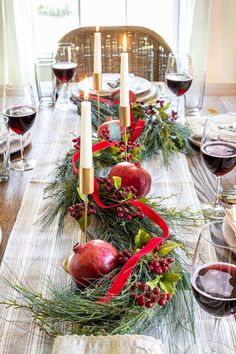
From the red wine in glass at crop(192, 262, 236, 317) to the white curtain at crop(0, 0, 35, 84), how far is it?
2.48 meters

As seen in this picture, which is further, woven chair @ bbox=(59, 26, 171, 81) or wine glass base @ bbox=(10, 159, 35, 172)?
woven chair @ bbox=(59, 26, 171, 81)

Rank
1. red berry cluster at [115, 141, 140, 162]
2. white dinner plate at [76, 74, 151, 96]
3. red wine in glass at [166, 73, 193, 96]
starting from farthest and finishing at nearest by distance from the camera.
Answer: white dinner plate at [76, 74, 151, 96]
red wine in glass at [166, 73, 193, 96]
red berry cluster at [115, 141, 140, 162]

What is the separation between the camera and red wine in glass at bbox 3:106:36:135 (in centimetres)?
127

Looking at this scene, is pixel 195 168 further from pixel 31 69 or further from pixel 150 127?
pixel 31 69

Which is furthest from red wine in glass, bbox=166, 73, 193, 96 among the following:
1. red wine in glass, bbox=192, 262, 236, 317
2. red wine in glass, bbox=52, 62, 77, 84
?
red wine in glass, bbox=192, 262, 236, 317

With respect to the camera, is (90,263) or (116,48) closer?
(90,263)

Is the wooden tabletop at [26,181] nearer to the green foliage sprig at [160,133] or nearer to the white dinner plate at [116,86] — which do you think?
the green foliage sprig at [160,133]

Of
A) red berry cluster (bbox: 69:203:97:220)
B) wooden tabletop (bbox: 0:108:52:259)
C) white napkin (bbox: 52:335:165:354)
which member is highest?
red berry cluster (bbox: 69:203:97:220)

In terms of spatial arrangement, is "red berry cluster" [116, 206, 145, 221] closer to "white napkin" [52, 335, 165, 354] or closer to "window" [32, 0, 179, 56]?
"white napkin" [52, 335, 165, 354]

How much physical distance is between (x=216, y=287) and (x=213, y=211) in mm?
421

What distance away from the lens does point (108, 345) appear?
65 centimetres

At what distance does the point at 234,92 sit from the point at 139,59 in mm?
545

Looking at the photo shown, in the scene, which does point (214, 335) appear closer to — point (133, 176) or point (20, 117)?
point (133, 176)

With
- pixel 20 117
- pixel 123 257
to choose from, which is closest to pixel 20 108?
pixel 20 117
